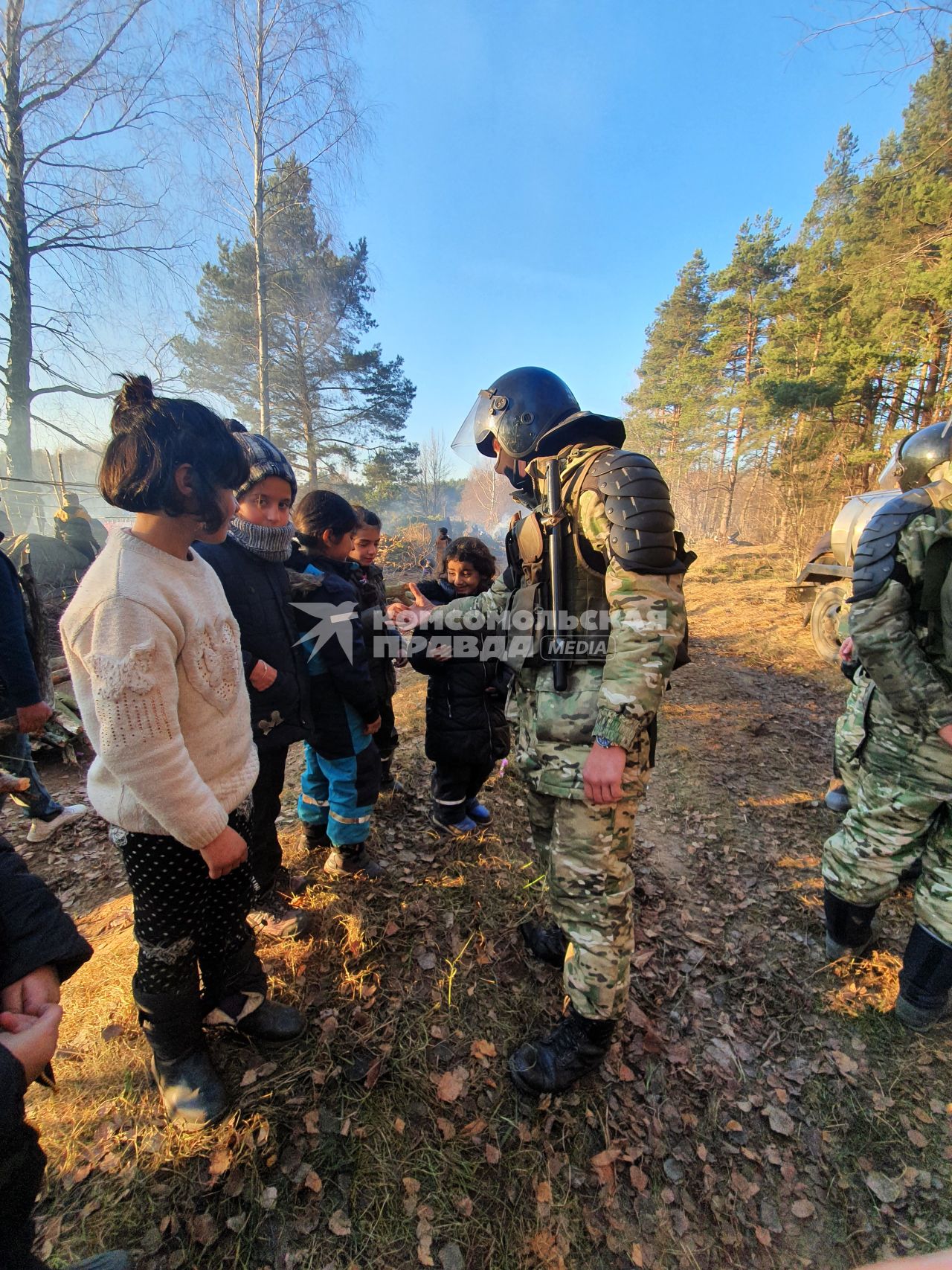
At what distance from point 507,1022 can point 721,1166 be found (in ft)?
3.13

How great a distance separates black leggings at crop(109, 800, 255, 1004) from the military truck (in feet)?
27.0

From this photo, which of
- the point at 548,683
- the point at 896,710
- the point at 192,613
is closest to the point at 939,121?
the point at 896,710

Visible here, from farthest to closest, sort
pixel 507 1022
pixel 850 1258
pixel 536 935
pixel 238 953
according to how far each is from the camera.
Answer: pixel 536 935 → pixel 507 1022 → pixel 238 953 → pixel 850 1258

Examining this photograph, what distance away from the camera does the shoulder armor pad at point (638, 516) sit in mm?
1743

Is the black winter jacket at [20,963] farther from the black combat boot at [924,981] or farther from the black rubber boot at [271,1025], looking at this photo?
the black combat boot at [924,981]

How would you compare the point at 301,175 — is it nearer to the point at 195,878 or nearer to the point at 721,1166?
the point at 195,878

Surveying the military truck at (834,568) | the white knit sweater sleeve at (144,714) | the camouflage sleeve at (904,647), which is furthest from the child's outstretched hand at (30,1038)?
the military truck at (834,568)

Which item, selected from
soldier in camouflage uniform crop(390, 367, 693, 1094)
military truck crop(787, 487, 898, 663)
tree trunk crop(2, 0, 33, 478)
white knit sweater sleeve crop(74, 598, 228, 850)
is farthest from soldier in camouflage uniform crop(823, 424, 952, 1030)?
tree trunk crop(2, 0, 33, 478)

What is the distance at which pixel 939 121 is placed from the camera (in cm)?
1312

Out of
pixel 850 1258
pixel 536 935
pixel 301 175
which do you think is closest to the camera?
pixel 850 1258

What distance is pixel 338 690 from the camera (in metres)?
2.85

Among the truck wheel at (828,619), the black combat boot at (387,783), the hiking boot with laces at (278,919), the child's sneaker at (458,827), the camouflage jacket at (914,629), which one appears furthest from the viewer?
the truck wheel at (828,619)

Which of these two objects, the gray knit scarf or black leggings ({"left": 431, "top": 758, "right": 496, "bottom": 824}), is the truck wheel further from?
the gray knit scarf

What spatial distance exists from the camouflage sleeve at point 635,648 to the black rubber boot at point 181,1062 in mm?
1825
